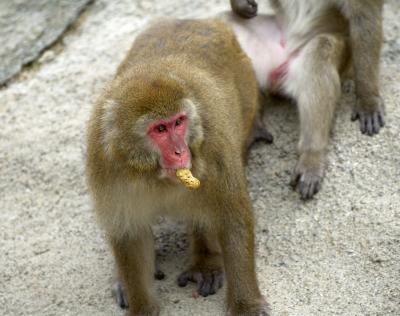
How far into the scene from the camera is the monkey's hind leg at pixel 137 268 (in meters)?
5.19

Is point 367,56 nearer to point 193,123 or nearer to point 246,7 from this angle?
point 246,7

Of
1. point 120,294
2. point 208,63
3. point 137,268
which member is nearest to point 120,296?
point 120,294

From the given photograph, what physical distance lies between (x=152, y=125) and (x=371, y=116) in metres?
2.24

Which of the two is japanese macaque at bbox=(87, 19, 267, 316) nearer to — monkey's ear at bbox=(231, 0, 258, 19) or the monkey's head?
the monkey's head

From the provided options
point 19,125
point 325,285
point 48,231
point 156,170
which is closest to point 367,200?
point 325,285

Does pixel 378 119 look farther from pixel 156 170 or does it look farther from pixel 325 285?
pixel 156 170

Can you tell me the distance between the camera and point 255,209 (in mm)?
6000

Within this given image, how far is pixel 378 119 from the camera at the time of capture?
6.21 metres

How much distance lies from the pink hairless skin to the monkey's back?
0.47 m

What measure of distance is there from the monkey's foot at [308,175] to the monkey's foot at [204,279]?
80 centimetres

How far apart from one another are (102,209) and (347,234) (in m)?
1.62

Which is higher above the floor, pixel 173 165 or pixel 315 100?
pixel 173 165

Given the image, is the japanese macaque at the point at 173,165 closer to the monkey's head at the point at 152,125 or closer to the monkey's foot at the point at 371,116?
the monkey's head at the point at 152,125

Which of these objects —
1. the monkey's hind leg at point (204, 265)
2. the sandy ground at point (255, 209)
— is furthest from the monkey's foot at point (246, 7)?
the monkey's hind leg at point (204, 265)
